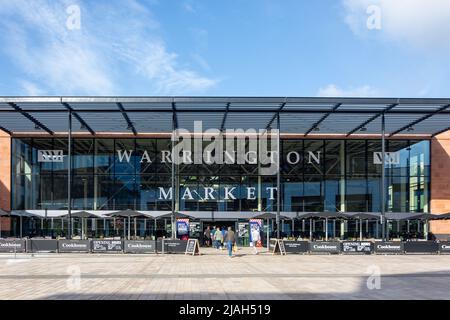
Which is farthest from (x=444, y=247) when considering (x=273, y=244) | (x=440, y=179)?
(x=440, y=179)

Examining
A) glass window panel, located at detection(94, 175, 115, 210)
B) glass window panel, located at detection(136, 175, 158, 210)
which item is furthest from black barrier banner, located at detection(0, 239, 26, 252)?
glass window panel, located at detection(136, 175, 158, 210)

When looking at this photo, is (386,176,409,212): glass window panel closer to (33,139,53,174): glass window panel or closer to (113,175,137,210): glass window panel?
(113,175,137,210): glass window panel

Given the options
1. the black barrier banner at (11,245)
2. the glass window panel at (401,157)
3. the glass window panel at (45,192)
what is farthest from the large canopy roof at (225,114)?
the black barrier banner at (11,245)

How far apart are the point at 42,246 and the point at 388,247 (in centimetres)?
1938

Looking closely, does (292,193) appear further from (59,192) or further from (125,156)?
(59,192)

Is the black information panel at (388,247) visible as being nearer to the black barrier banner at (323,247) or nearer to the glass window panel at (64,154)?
the black barrier banner at (323,247)

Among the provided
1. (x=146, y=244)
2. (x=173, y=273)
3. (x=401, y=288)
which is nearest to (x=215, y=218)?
(x=146, y=244)

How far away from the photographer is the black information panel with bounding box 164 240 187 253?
25.7m

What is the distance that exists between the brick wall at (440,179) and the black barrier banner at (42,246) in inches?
1094

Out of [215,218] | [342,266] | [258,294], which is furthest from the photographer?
[215,218]

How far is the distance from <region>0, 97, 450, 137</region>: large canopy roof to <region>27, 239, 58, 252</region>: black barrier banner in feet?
27.1

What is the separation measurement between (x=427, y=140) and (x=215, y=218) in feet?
59.4

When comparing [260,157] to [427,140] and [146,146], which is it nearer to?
[146,146]

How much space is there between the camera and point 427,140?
122ft
